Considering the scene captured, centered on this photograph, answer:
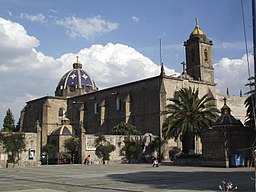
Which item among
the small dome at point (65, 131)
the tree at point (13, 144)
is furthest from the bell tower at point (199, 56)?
the tree at point (13, 144)

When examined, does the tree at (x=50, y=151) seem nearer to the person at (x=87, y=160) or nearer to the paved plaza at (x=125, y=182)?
the person at (x=87, y=160)

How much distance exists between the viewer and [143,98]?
51250mm

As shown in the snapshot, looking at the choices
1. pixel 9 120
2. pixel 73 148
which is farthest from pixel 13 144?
pixel 9 120

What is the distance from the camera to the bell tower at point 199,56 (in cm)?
5691

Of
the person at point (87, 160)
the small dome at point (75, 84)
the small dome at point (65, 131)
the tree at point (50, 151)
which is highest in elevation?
the small dome at point (75, 84)

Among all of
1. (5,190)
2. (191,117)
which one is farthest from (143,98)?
(5,190)

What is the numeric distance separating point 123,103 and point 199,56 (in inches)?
591

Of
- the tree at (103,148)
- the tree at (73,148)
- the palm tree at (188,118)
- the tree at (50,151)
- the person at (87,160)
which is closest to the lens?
the palm tree at (188,118)

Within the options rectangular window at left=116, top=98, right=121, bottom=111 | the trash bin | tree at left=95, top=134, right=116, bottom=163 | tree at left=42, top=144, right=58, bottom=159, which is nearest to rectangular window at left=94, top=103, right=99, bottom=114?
rectangular window at left=116, top=98, right=121, bottom=111

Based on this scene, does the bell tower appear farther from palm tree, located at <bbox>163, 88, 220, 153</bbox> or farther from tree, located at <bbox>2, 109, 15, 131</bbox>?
tree, located at <bbox>2, 109, 15, 131</bbox>

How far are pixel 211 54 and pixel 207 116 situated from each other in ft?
90.5

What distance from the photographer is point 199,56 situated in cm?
5688

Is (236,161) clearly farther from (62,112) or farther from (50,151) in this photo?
(62,112)

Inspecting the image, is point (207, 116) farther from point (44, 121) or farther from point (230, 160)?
point (44, 121)
